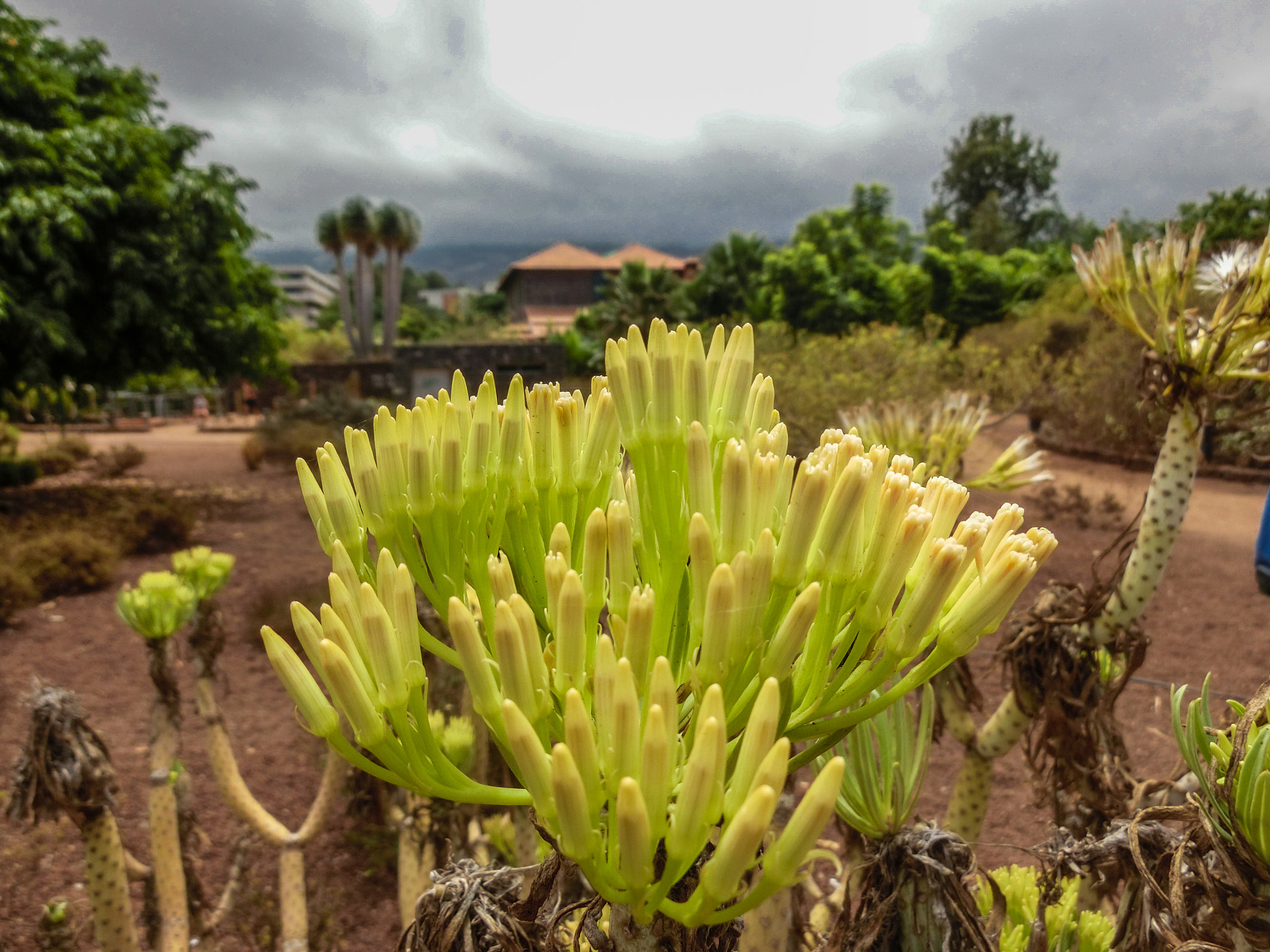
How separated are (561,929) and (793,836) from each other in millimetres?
1027

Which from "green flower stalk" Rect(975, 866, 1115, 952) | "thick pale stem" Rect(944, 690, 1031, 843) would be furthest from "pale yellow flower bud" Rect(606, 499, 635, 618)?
→ "thick pale stem" Rect(944, 690, 1031, 843)

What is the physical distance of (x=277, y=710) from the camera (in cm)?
714

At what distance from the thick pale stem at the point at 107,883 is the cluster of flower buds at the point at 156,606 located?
2.69ft

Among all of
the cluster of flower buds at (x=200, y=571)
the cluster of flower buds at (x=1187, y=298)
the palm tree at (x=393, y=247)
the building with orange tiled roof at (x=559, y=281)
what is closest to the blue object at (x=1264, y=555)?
the cluster of flower buds at (x=1187, y=298)

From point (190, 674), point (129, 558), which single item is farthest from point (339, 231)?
point (190, 674)

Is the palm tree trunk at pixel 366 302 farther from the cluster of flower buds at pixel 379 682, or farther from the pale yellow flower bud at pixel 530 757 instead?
the pale yellow flower bud at pixel 530 757

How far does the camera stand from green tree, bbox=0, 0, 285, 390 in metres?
10.4

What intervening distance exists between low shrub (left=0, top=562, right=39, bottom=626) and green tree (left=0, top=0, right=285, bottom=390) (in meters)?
3.46

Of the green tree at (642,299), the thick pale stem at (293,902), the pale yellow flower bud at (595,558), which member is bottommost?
the thick pale stem at (293,902)

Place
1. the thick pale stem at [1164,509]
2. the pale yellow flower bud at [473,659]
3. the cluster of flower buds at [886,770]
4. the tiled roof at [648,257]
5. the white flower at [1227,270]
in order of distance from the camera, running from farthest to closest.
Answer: the tiled roof at [648,257] → the thick pale stem at [1164,509] → the white flower at [1227,270] → the cluster of flower buds at [886,770] → the pale yellow flower bud at [473,659]

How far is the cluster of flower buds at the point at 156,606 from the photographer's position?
317cm

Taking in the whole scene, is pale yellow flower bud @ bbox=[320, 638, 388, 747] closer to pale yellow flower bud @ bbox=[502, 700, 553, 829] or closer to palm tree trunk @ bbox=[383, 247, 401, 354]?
pale yellow flower bud @ bbox=[502, 700, 553, 829]

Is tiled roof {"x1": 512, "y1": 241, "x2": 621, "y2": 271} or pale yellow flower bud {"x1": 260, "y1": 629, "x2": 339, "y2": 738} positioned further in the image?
tiled roof {"x1": 512, "y1": 241, "x2": 621, "y2": 271}

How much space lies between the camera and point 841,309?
29.0 meters
